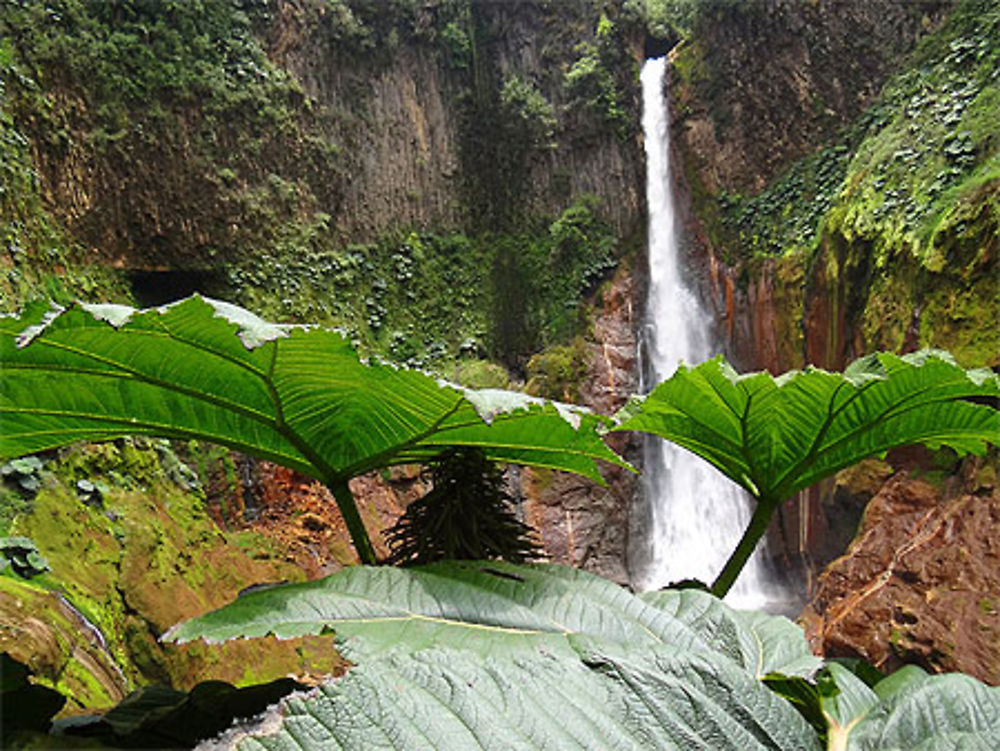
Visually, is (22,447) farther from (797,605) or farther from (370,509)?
(797,605)

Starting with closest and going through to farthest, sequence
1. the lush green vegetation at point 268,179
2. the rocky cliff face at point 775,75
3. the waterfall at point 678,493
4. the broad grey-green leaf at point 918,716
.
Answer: the broad grey-green leaf at point 918,716, the lush green vegetation at point 268,179, the waterfall at point 678,493, the rocky cliff face at point 775,75

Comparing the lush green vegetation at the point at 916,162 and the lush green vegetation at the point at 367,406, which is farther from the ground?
the lush green vegetation at the point at 916,162

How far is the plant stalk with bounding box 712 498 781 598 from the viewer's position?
1.19 m

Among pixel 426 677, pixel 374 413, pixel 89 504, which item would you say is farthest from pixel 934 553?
pixel 89 504

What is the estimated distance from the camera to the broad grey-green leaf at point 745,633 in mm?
716

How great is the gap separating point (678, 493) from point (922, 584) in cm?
420

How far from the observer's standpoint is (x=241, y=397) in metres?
0.89

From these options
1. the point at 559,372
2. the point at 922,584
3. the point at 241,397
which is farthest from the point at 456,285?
the point at 241,397

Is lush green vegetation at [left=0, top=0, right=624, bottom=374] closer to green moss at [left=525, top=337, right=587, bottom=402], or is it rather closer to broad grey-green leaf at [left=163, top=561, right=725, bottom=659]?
green moss at [left=525, top=337, right=587, bottom=402]

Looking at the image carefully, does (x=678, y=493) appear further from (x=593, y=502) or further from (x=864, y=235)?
(x=864, y=235)

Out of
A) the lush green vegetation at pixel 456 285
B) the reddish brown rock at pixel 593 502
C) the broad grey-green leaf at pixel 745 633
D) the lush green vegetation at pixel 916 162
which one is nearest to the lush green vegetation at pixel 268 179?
the lush green vegetation at pixel 456 285

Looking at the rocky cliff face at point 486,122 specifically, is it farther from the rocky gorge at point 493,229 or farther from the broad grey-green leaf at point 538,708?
the broad grey-green leaf at point 538,708

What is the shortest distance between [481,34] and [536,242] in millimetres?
3391

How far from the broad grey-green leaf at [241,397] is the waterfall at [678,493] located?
6390mm
